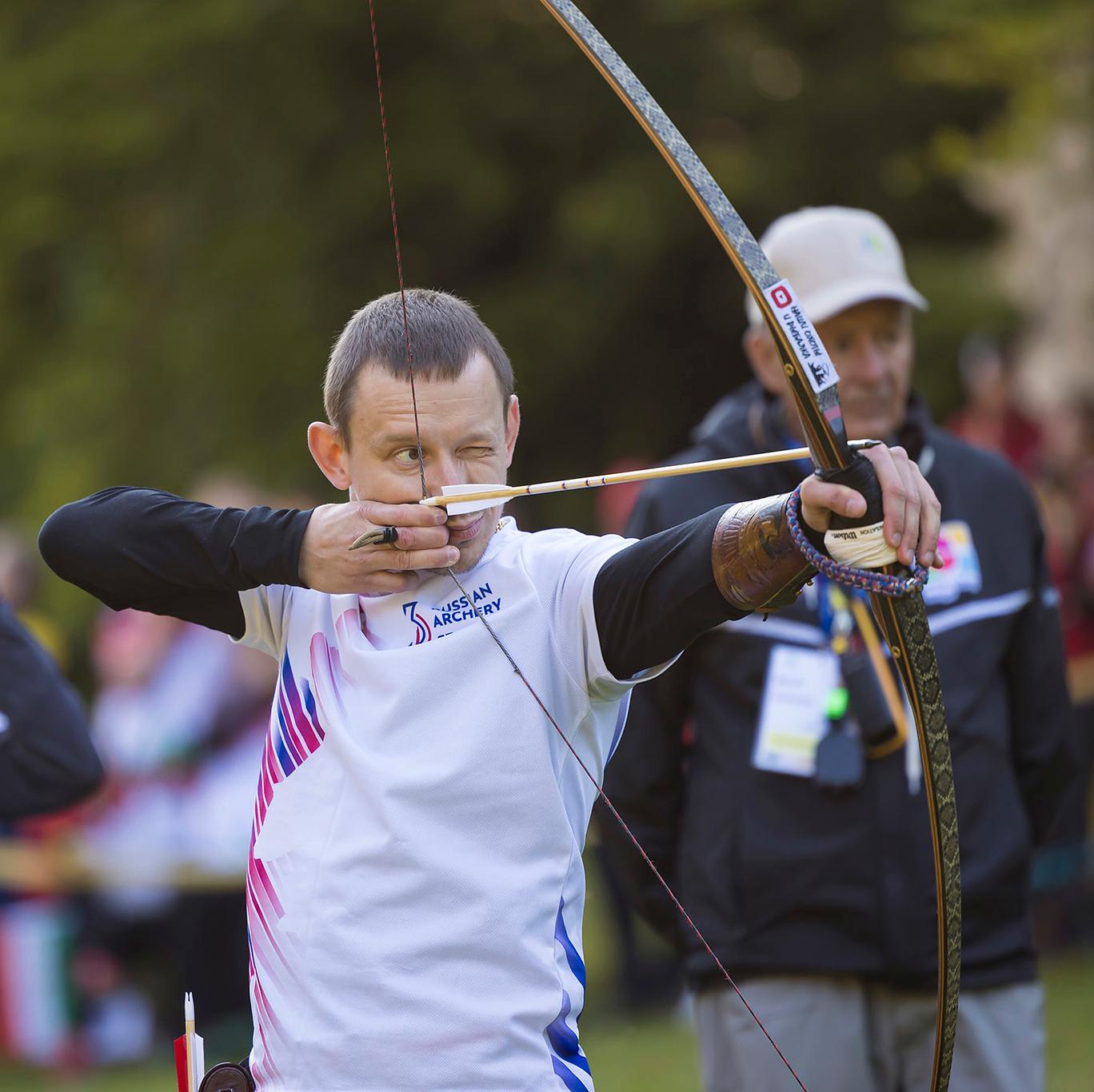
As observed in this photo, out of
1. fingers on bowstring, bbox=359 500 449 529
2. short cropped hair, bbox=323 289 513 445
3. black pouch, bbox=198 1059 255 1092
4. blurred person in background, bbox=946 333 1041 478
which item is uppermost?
blurred person in background, bbox=946 333 1041 478

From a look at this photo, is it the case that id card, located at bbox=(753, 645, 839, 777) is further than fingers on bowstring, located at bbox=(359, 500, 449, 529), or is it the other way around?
id card, located at bbox=(753, 645, 839, 777)

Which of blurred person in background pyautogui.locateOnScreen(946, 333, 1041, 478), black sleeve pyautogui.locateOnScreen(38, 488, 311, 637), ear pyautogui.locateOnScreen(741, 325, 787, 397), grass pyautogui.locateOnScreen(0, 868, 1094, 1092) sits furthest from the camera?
blurred person in background pyautogui.locateOnScreen(946, 333, 1041, 478)

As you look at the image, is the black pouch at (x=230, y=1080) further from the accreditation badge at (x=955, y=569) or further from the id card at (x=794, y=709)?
the accreditation badge at (x=955, y=569)

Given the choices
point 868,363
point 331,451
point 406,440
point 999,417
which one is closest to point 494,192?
point 999,417

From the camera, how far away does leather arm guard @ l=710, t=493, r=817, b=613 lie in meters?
1.69

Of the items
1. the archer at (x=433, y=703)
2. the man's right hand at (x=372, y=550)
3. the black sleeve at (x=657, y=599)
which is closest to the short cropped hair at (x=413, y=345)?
the archer at (x=433, y=703)

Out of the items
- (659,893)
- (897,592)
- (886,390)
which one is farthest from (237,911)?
(897,592)

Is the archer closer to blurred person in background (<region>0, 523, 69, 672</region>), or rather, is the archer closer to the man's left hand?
the man's left hand

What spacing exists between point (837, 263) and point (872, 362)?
0.19 m

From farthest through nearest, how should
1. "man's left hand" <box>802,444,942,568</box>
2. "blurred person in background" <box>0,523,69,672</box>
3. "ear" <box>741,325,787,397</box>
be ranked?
1. "blurred person in background" <box>0,523,69,672</box>
2. "ear" <box>741,325,787,397</box>
3. "man's left hand" <box>802,444,942,568</box>

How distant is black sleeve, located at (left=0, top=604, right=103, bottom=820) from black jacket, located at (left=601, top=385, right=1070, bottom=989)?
92 centimetres

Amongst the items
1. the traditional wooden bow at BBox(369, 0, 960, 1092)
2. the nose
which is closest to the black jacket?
the nose

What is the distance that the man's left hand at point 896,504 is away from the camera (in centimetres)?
160

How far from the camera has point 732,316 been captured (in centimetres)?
850
